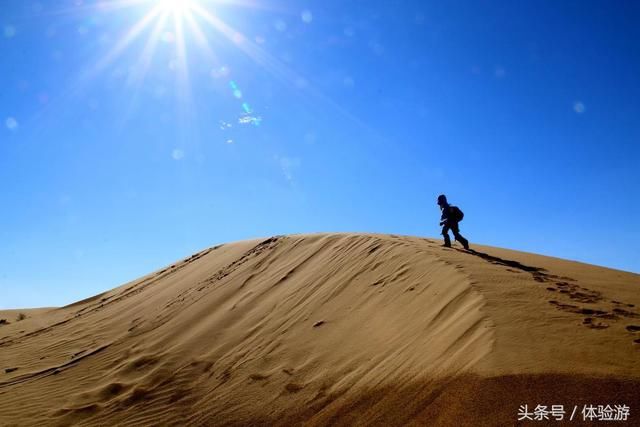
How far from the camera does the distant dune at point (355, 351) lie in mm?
2414

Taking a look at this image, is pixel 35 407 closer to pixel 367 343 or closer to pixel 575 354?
pixel 367 343

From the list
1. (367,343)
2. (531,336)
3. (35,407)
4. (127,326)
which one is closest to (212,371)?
(367,343)

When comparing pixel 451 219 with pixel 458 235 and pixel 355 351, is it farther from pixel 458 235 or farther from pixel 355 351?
pixel 355 351

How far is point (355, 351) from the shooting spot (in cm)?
377

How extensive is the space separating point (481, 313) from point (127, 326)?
7.68 metres

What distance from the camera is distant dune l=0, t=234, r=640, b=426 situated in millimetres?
2414

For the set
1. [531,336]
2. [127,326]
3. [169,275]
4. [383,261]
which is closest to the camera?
[531,336]

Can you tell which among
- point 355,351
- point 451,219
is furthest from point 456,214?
point 355,351

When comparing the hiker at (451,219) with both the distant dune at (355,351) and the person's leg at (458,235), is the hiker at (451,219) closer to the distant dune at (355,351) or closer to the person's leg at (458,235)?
the person's leg at (458,235)

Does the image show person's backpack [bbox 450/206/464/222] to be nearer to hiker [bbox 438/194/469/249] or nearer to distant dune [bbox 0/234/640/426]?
hiker [bbox 438/194/469/249]

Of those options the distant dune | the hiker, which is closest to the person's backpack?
the hiker

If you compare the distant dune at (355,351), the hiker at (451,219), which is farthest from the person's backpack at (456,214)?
the distant dune at (355,351)

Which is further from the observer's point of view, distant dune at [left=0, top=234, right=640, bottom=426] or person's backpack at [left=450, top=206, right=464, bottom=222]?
person's backpack at [left=450, top=206, right=464, bottom=222]

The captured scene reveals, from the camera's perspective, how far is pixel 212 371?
4.74m
